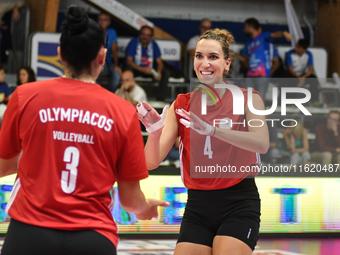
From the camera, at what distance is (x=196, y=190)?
2.79 m

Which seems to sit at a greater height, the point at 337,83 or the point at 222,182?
the point at 337,83

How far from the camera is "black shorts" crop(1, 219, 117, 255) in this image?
1.70 m

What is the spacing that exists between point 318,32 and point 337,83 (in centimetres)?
269

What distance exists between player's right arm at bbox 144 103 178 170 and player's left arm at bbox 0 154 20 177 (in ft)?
3.12

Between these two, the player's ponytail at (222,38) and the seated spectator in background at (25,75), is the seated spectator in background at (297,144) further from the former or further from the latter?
the player's ponytail at (222,38)

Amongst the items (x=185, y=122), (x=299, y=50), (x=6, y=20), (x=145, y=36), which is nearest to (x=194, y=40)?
(x=145, y=36)

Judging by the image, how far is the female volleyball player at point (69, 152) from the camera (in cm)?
174

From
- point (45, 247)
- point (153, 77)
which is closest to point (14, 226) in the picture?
point (45, 247)

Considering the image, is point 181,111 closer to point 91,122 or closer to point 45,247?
point 91,122

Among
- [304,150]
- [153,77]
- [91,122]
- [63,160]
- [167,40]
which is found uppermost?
[167,40]

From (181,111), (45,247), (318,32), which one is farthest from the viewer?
(318,32)

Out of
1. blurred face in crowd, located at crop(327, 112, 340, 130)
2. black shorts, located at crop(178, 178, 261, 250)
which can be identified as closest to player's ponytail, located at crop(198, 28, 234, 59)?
black shorts, located at crop(178, 178, 261, 250)

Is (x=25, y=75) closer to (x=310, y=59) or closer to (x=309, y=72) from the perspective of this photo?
(x=309, y=72)

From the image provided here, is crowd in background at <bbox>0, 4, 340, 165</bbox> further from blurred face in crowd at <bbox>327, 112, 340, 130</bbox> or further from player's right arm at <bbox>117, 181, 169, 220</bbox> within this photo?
player's right arm at <bbox>117, 181, 169, 220</bbox>
